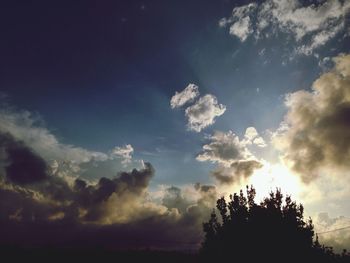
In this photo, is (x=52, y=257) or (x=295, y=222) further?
(x=52, y=257)

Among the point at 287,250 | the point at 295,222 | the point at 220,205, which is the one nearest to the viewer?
the point at 287,250

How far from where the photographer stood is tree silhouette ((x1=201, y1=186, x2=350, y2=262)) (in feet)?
77.8

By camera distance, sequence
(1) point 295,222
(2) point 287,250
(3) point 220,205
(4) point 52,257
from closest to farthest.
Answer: (2) point 287,250, (1) point 295,222, (3) point 220,205, (4) point 52,257

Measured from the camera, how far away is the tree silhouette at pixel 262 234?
23719mm

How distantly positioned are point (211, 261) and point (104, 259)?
23261 millimetres

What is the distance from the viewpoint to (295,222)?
25.5m

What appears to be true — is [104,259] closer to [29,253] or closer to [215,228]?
[29,253]

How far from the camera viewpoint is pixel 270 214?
2553 cm

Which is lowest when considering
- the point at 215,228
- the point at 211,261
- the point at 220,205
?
the point at 211,261

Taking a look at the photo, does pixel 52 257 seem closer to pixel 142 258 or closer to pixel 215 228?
pixel 142 258

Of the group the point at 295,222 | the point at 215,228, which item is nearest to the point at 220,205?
the point at 215,228

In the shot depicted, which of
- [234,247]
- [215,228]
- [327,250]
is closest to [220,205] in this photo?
[215,228]

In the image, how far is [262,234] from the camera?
Answer: 959 inches

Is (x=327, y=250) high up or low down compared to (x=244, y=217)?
down
